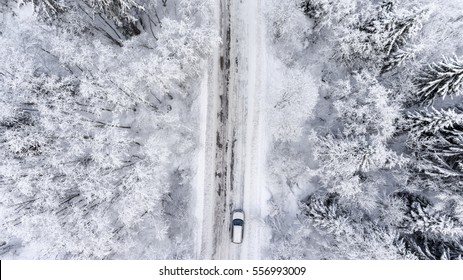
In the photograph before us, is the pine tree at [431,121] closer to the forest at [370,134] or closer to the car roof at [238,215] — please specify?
the forest at [370,134]

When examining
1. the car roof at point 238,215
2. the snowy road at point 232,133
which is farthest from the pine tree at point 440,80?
the car roof at point 238,215

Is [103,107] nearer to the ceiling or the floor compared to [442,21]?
nearer to the floor

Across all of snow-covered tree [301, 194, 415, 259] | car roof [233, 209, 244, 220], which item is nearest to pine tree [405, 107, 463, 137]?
snow-covered tree [301, 194, 415, 259]

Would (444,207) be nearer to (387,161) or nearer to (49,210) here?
(387,161)

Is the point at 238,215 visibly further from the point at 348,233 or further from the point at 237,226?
the point at 348,233

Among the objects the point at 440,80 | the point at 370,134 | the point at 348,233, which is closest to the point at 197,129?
the point at 370,134
